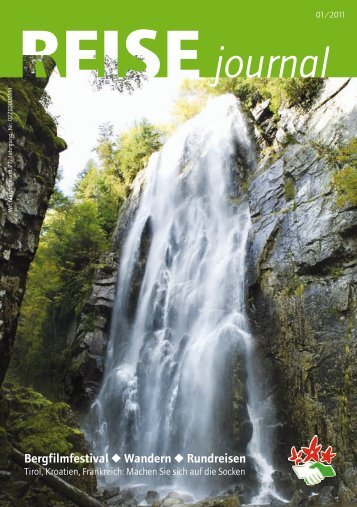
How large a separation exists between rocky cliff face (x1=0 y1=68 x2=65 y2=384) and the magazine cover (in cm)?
3

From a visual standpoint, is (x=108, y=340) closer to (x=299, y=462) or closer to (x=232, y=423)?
(x=232, y=423)

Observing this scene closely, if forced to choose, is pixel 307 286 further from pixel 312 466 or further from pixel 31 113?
pixel 31 113

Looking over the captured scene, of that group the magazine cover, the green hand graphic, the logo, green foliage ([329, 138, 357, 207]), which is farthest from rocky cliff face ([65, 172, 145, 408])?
green foliage ([329, 138, 357, 207])

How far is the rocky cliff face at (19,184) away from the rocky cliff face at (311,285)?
215 inches

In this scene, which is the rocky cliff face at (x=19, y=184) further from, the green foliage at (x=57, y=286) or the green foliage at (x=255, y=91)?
the green foliage at (x=255, y=91)

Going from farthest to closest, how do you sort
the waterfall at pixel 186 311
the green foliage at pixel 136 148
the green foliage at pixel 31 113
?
the green foliage at pixel 136 148 < the waterfall at pixel 186 311 < the green foliage at pixel 31 113

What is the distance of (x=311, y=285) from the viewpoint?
29.6 ft

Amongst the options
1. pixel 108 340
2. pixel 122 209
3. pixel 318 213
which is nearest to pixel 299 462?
pixel 318 213

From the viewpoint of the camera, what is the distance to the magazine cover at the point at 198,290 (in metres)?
6.41

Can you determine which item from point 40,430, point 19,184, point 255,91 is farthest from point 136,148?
point 40,430

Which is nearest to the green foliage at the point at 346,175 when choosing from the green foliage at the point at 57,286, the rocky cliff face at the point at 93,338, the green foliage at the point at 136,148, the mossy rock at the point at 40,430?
the mossy rock at the point at 40,430

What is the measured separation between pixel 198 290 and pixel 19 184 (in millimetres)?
6320

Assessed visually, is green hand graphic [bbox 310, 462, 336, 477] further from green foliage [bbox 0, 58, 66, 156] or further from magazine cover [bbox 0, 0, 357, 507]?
green foliage [bbox 0, 58, 66, 156]

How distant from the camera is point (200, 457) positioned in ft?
26.7
